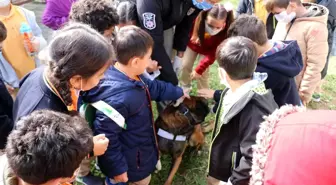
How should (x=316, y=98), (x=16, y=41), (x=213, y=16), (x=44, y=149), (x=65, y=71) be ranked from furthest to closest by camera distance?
(x=316, y=98), (x=213, y=16), (x=16, y=41), (x=65, y=71), (x=44, y=149)

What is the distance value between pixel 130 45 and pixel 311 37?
1896mm

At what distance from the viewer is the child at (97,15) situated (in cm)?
224

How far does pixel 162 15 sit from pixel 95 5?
2.25 ft

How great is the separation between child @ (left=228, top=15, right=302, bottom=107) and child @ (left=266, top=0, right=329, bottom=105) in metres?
0.69

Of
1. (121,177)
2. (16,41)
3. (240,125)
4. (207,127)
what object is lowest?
(207,127)

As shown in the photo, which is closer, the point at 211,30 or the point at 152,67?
the point at 152,67

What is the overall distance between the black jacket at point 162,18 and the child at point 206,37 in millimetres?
249

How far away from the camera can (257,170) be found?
1.15m

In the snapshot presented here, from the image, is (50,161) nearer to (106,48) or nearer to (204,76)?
(106,48)

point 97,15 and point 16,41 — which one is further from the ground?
point 97,15

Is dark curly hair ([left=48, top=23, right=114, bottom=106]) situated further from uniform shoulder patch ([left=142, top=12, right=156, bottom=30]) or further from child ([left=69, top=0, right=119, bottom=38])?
uniform shoulder patch ([left=142, top=12, right=156, bottom=30])

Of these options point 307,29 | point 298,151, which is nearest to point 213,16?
point 307,29

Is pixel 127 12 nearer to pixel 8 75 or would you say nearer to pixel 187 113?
pixel 187 113

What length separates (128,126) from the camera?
2.18 meters
